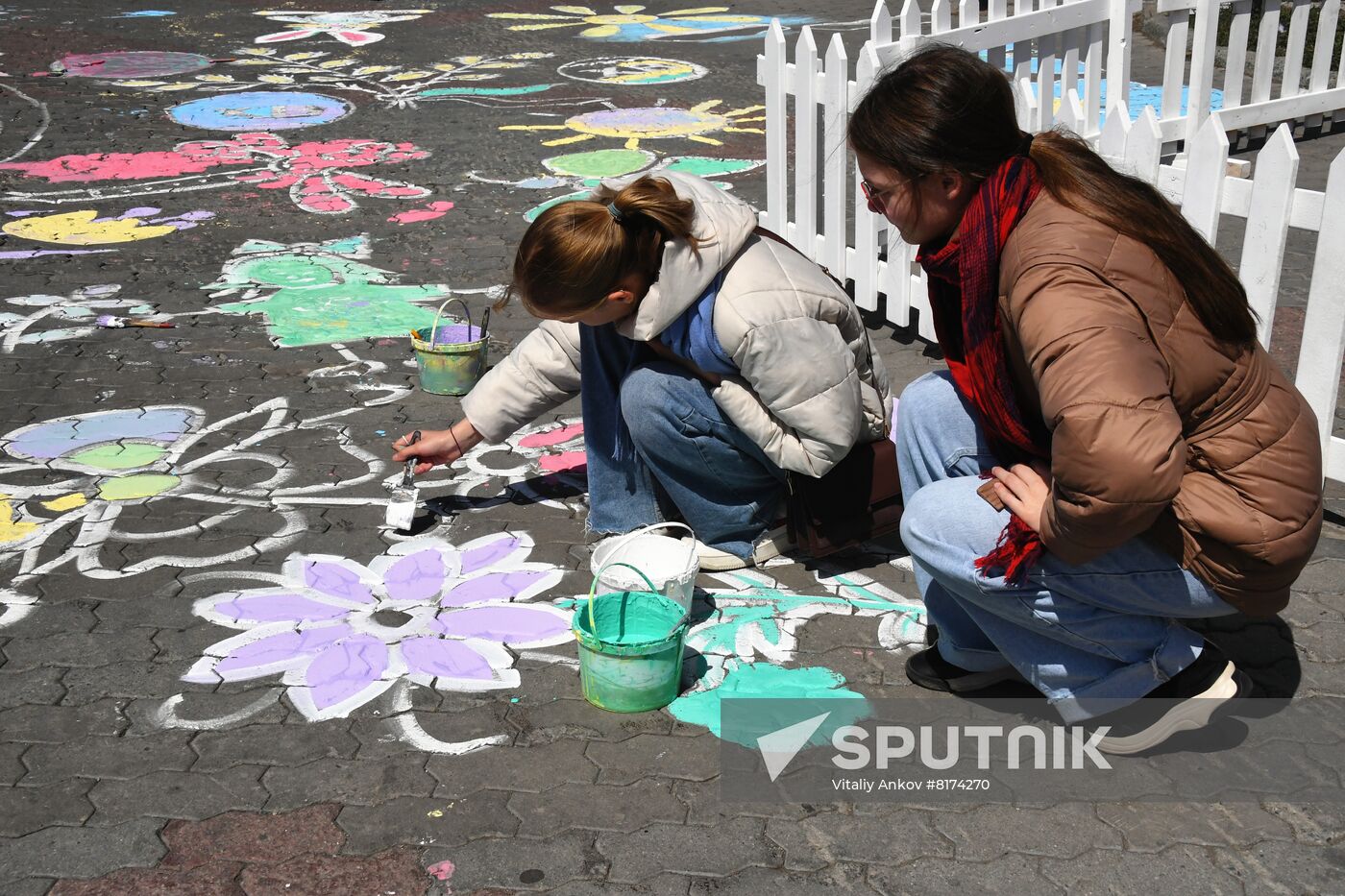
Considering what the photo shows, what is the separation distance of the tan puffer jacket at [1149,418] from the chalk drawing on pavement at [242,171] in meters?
5.85

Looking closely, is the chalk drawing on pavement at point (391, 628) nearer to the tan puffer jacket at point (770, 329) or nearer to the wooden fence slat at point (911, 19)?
the tan puffer jacket at point (770, 329)

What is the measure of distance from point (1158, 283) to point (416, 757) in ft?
6.09

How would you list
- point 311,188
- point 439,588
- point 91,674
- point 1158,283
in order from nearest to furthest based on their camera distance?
1. point 1158,283
2. point 91,674
3. point 439,588
4. point 311,188

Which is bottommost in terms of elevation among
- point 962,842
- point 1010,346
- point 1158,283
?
point 962,842

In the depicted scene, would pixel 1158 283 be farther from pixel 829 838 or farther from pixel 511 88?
pixel 511 88

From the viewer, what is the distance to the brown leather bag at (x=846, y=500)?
3.43 meters

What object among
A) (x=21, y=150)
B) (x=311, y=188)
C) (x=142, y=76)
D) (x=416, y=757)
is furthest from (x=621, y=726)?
(x=142, y=76)

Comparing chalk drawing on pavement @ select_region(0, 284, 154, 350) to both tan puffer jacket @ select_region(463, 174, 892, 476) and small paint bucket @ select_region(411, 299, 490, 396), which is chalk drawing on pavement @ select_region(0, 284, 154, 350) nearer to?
small paint bucket @ select_region(411, 299, 490, 396)

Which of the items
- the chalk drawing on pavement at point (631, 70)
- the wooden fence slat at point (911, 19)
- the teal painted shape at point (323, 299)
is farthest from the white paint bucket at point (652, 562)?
the chalk drawing on pavement at point (631, 70)

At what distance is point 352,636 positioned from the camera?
3.32 metres

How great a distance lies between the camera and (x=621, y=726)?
295cm

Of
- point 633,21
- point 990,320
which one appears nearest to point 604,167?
point 990,320

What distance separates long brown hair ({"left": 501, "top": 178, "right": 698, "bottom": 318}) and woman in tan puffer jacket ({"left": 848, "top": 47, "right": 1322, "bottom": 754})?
698mm

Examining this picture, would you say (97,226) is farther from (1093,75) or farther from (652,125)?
(1093,75)
